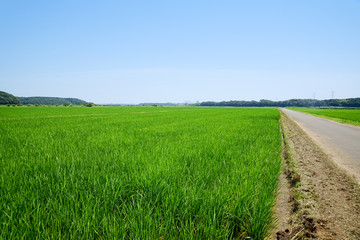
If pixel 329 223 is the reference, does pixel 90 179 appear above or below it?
above

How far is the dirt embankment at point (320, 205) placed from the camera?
217 cm

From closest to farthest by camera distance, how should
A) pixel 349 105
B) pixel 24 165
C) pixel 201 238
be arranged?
pixel 201 238 < pixel 24 165 < pixel 349 105

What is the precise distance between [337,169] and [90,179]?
5521 mm

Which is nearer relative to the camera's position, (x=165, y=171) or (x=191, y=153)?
(x=165, y=171)

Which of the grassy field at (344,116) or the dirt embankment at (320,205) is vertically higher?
the dirt embankment at (320,205)

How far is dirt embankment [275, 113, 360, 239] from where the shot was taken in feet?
7.12

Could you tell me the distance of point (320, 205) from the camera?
2.82 metres

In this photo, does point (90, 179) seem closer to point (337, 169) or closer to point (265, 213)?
point (265, 213)

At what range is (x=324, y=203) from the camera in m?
2.91

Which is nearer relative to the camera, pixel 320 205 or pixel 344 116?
pixel 320 205

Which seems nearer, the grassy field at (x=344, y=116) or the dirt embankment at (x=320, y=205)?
the dirt embankment at (x=320, y=205)

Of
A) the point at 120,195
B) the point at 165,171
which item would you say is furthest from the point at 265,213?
the point at 120,195

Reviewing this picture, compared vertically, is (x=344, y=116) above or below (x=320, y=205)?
below

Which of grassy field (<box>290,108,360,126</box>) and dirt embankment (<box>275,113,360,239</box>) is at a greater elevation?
dirt embankment (<box>275,113,360,239</box>)
